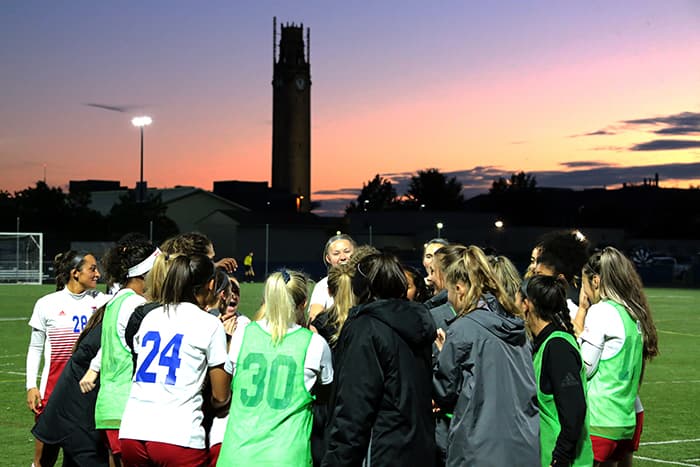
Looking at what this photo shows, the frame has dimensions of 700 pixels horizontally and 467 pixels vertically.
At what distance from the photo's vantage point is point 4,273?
51.9 meters

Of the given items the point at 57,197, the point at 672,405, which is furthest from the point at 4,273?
the point at 672,405

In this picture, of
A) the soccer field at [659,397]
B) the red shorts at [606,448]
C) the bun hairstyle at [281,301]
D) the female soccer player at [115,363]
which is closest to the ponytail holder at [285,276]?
the bun hairstyle at [281,301]

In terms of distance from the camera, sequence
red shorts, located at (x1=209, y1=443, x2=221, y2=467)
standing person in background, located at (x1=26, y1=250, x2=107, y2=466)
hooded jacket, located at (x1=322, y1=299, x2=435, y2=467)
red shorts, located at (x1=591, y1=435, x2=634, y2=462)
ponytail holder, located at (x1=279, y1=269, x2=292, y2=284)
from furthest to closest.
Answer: standing person in background, located at (x1=26, y1=250, x2=107, y2=466)
red shorts, located at (x1=591, y1=435, x2=634, y2=462)
red shorts, located at (x1=209, y1=443, x2=221, y2=467)
ponytail holder, located at (x1=279, y1=269, x2=292, y2=284)
hooded jacket, located at (x1=322, y1=299, x2=435, y2=467)

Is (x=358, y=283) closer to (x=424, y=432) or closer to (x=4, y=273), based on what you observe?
(x=424, y=432)

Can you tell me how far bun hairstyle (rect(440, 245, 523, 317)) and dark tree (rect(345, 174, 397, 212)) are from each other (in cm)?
14278

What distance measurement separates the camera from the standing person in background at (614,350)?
5.71 metres

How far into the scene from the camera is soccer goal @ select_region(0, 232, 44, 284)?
51719mm

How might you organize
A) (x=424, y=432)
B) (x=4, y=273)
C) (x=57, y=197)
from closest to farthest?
(x=424, y=432), (x=4, y=273), (x=57, y=197)

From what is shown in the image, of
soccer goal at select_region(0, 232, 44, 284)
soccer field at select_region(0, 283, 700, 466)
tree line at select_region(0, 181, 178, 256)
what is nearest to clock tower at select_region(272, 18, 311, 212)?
tree line at select_region(0, 181, 178, 256)

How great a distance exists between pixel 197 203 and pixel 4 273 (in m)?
39.3

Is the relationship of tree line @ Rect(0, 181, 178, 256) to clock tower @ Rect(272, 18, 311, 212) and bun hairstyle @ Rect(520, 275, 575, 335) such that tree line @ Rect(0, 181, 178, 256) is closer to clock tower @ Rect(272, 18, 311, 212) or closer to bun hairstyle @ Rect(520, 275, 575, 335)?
clock tower @ Rect(272, 18, 311, 212)

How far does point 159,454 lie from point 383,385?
48.8 inches

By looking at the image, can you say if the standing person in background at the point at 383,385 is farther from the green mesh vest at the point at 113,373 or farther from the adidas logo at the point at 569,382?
the green mesh vest at the point at 113,373

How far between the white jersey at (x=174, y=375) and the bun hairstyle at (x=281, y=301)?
0.31 metres
